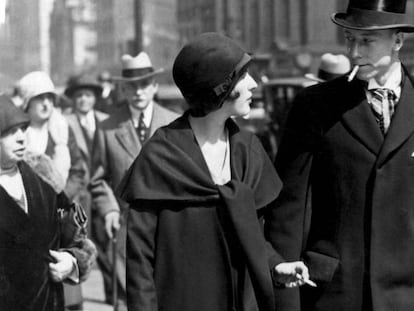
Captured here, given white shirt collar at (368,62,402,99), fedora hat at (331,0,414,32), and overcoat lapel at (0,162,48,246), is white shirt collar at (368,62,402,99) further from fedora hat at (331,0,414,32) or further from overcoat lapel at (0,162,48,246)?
overcoat lapel at (0,162,48,246)

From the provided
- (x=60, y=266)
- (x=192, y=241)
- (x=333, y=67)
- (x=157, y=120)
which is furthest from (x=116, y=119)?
(x=192, y=241)

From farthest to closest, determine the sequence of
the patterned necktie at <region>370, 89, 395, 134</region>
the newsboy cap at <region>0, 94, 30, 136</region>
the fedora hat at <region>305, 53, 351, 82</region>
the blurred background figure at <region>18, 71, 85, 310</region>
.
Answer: the fedora hat at <region>305, 53, 351, 82</region>, the blurred background figure at <region>18, 71, 85, 310</region>, the newsboy cap at <region>0, 94, 30, 136</region>, the patterned necktie at <region>370, 89, 395, 134</region>

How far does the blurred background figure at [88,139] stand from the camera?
871cm

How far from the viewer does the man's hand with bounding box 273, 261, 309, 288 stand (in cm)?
432

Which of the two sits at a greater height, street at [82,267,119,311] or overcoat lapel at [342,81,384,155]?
overcoat lapel at [342,81,384,155]

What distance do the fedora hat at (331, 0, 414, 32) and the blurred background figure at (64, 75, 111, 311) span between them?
3.70 meters

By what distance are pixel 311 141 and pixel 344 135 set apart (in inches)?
5.9

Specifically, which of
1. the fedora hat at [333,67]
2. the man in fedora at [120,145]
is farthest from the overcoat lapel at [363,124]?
the fedora hat at [333,67]

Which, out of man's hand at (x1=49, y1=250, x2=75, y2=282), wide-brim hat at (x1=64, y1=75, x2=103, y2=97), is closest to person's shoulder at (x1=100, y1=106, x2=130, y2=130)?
man's hand at (x1=49, y1=250, x2=75, y2=282)

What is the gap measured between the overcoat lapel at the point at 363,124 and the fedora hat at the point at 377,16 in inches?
11.4

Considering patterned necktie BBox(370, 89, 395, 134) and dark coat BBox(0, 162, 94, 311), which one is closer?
patterned necktie BBox(370, 89, 395, 134)

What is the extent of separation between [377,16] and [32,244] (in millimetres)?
1806

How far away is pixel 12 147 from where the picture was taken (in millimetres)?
5027

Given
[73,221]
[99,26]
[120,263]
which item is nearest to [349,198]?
[73,221]
